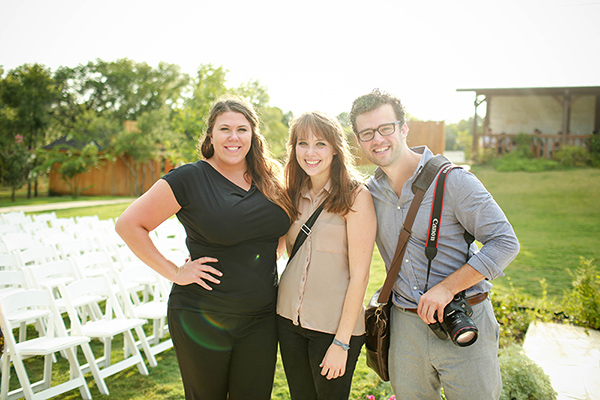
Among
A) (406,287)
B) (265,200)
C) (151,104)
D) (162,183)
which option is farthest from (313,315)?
(151,104)

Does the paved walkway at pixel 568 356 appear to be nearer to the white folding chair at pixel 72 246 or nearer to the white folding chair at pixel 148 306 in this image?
the white folding chair at pixel 148 306

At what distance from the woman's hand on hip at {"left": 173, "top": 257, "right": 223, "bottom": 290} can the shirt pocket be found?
2.04 ft

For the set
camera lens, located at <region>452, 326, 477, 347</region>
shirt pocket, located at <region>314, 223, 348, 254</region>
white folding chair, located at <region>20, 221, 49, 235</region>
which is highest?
shirt pocket, located at <region>314, 223, 348, 254</region>

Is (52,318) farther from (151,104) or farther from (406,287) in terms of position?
(151,104)

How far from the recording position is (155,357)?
175 inches

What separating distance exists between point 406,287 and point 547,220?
10813 mm

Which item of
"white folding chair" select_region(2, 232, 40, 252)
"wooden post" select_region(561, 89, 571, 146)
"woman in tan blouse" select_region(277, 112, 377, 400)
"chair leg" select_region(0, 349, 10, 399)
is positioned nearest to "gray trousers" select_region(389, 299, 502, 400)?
"woman in tan blouse" select_region(277, 112, 377, 400)

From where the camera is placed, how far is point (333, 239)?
2221mm

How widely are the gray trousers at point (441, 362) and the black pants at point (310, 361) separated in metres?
0.25

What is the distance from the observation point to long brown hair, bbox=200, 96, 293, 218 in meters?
2.47

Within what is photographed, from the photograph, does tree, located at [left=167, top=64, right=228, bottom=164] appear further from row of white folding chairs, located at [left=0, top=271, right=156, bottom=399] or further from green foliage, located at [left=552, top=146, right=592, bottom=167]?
green foliage, located at [left=552, top=146, right=592, bottom=167]

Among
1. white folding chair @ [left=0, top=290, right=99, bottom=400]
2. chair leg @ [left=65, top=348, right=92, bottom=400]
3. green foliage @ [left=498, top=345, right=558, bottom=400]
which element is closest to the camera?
green foliage @ [left=498, top=345, right=558, bottom=400]

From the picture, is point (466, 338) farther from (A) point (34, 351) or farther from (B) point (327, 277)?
(A) point (34, 351)

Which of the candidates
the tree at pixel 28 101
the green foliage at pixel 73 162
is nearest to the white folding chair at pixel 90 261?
the green foliage at pixel 73 162
